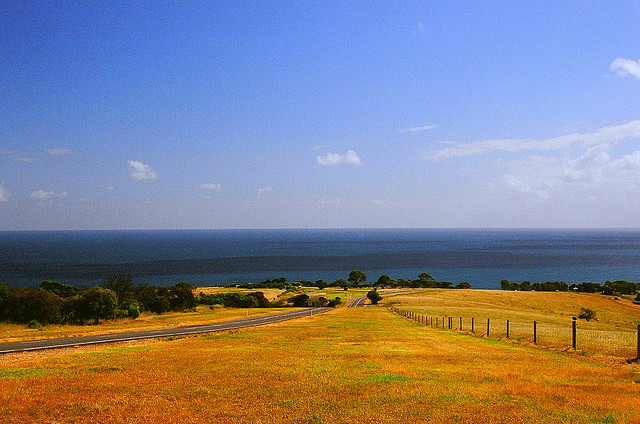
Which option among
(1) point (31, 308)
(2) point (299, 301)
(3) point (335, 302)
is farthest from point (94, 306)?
(3) point (335, 302)

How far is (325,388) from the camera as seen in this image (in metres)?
12.0

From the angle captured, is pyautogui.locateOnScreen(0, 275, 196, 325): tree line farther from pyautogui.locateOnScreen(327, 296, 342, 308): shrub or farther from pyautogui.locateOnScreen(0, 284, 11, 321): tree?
pyautogui.locateOnScreen(327, 296, 342, 308): shrub

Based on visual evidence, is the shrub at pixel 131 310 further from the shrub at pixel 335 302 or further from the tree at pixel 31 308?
the shrub at pixel 335 302

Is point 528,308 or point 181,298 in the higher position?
point 181,298

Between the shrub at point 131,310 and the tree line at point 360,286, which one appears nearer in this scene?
the shrub at point 131,310

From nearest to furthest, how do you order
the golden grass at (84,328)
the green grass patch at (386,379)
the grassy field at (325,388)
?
the grassy field at (325,388) < the green grass patch at (386,379) < the golden grass at (84,328)

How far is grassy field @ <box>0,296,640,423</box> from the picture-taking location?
9750 mm

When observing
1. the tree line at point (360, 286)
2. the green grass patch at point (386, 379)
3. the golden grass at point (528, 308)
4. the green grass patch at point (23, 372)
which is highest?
the green grass patch at point (386, 379)

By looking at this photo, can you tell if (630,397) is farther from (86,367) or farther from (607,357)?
(86,367)

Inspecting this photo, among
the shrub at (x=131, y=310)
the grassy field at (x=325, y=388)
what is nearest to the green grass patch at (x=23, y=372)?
the grassy field at (x=325, y=388)

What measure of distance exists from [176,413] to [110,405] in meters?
1.92

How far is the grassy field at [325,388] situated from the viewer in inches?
384

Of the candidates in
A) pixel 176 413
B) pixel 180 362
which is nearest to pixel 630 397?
pixel 176 413

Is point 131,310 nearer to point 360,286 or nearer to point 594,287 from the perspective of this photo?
point 360,286
